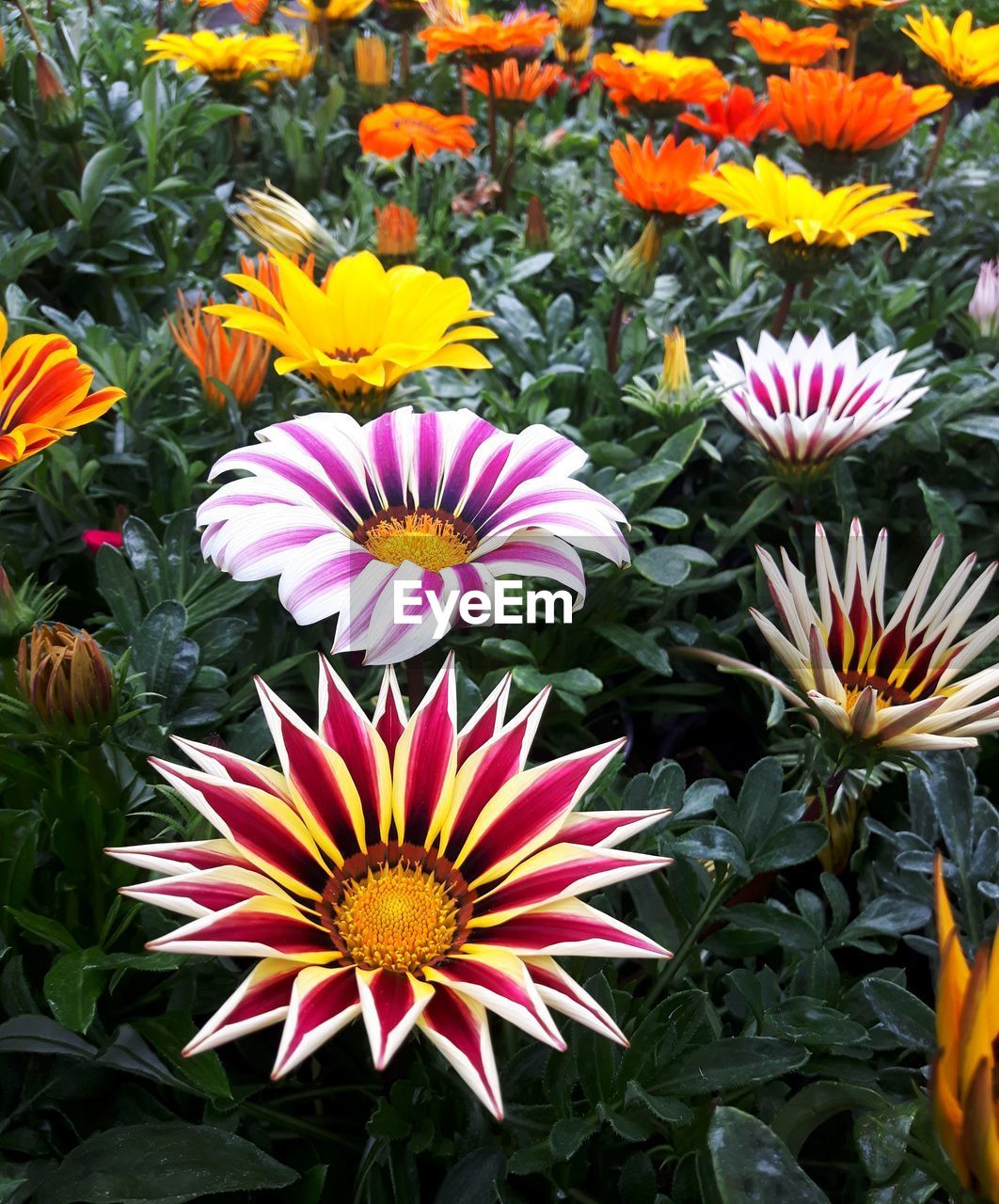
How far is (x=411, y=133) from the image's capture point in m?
1.36

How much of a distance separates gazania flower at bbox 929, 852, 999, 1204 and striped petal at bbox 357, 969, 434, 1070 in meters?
0.17

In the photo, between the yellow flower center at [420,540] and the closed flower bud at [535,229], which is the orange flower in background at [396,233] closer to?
the closed flower bud at [535,229]

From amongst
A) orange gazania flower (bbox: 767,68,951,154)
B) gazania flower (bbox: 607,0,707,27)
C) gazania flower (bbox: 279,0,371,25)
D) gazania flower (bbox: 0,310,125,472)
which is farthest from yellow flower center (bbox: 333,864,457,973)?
gazania flower (bbox: 279,0,371,25)

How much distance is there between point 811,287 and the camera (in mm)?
1160

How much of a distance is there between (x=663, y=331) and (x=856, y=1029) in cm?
81

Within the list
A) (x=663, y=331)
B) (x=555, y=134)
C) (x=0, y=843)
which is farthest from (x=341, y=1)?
(x=0, y=843)

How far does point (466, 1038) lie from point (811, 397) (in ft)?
2.19

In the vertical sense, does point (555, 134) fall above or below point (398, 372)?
below

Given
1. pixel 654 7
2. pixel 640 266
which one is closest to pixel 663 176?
pixel 640 266

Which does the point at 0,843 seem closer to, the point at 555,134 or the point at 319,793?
the point at 319,793

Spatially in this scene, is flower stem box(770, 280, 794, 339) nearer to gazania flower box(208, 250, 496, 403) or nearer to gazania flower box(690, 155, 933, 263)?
gazania flower box(690, 155, 933, 263)

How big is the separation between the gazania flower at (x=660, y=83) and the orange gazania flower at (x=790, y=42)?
13 cm

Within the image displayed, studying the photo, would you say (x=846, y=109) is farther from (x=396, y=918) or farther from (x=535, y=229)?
(x=396, y=918)

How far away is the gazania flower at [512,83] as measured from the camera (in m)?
1.44
